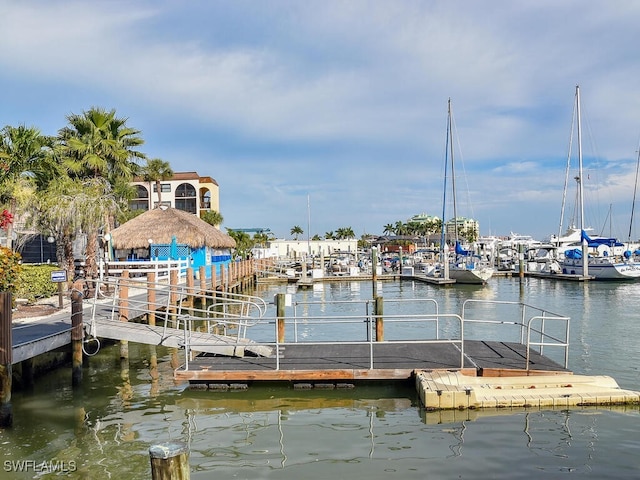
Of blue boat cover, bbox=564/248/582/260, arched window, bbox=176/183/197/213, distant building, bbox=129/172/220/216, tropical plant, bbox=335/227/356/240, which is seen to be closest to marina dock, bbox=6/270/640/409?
blue boat cover, bbox=564/248/582/260

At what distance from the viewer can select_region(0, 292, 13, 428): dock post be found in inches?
392

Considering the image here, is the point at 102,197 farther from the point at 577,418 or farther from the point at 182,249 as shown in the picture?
the point at 577,418

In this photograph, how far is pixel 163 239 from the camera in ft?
115

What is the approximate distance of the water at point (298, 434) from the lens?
8.45m

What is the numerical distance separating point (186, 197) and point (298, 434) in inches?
3119

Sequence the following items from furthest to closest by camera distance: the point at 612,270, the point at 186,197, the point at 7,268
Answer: the point at 186,197 < the point at 612,270 < the point at 7,268

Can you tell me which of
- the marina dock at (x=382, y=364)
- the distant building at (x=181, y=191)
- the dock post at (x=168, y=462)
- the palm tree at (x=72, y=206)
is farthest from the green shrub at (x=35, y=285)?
the distant building at (x=181, y=191)

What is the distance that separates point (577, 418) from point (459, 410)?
212 cm

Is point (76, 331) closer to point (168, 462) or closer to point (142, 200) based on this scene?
point (168, 462)

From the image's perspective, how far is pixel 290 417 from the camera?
36.1 feet

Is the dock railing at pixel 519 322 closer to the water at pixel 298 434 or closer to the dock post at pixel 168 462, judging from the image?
the water at pixel 298 434

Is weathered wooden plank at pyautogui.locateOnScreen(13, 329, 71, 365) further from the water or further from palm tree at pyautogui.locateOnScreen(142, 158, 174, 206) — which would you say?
palm tree at pyautogui.locateOnScreen(142, 158, 174, 206)

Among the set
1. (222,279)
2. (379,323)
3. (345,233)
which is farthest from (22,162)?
(345,233)

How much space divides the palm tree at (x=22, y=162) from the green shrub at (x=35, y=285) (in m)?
5.36
